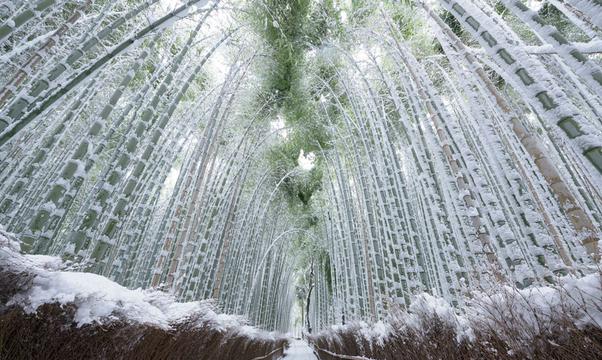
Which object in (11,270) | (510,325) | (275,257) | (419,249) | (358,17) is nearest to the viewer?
(11,270)

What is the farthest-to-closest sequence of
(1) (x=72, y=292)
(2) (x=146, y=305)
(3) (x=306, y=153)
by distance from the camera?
1. (3) (x=306, y=153)
2. (2) (x=146, y=305)
3. (1) (x=72, y=292)

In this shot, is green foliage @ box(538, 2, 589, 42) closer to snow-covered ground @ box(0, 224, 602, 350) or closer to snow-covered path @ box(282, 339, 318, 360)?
snow-covered ground @ box(0, 224, 602, 350)

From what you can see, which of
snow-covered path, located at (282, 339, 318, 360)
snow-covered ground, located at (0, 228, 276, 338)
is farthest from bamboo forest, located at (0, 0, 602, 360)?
snow-covered path, located at (282, 339, 318, 360)

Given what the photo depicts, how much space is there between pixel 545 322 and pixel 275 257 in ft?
34.8

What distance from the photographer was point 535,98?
1.22 m

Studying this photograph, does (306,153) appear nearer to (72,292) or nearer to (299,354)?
(72,292)

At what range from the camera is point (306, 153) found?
26.8 feet

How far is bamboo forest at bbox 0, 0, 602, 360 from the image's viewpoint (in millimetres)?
1120

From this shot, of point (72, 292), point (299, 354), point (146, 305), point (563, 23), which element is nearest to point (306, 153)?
point (563, 23)

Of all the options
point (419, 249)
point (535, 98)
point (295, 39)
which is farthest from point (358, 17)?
point (535, 98)

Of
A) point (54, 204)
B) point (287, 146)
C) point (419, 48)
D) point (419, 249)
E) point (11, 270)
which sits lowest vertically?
point (11, 270)

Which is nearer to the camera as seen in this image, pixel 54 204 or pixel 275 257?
pixel 54 204

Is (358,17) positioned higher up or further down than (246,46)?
higher up

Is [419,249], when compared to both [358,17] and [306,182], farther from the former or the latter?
[306,182]
